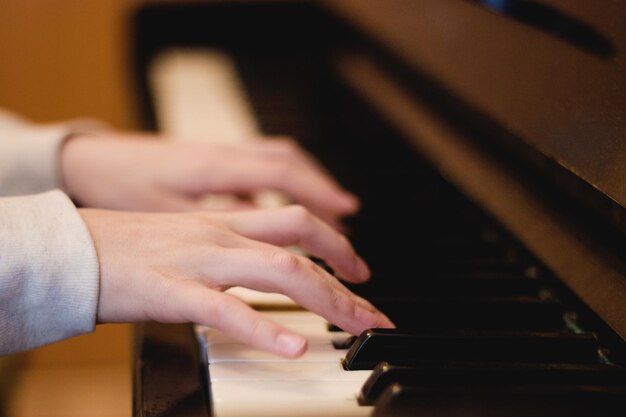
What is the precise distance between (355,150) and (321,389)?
2.12 feet

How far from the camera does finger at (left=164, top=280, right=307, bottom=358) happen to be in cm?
60

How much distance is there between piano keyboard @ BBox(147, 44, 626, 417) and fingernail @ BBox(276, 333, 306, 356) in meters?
0.02

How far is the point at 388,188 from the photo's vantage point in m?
1.03

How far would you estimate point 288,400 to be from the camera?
56 centimetres

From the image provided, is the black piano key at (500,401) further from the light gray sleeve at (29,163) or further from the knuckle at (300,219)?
the light gray sleeve at (29,163)

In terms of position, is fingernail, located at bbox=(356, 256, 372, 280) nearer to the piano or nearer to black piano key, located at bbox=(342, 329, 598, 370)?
the piano

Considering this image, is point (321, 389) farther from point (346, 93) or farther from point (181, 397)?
point (346, 93)

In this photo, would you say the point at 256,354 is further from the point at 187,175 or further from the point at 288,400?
the point at 187,175

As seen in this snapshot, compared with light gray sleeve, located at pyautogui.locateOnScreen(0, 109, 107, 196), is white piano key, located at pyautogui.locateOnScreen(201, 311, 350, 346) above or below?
above

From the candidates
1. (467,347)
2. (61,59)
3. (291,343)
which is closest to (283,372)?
(291,343)

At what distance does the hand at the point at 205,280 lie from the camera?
0.61 m

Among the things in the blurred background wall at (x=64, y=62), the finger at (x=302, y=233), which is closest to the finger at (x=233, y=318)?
the finger at (x=302, y=233)

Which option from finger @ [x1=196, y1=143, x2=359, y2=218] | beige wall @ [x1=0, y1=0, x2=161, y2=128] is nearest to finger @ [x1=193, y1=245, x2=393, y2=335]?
finger @ [x1=196, y1=143, x2=359, y2=218]

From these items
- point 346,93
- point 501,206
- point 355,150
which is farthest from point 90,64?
point 501,206
